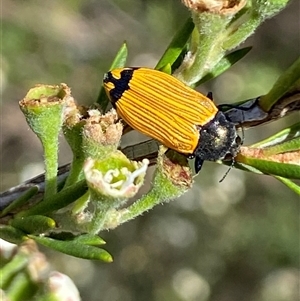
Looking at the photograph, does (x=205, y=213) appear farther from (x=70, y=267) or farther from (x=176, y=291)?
(x=70, y=267)

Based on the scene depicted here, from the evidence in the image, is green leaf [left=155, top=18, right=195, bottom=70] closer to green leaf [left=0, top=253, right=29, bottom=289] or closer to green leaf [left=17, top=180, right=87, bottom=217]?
green leaf [left=17, top=180, right=87, bottom=217]

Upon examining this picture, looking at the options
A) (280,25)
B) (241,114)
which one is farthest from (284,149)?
(280,25)

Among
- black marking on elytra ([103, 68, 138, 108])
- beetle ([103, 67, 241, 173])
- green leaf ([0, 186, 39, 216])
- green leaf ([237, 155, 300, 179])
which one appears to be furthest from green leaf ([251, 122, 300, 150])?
green leaf ([0, 186, 39, 216])

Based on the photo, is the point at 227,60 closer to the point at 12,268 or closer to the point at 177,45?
the point at 177,45

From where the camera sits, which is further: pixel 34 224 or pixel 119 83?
pixel 119 83

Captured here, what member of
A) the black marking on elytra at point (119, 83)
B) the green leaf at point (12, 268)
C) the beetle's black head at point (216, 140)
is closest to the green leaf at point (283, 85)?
the beetle's black head at point (216, 140)

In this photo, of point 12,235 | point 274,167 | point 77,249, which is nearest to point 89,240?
point 77,249
